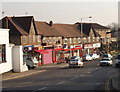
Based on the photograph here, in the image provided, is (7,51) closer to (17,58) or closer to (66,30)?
(17,58)

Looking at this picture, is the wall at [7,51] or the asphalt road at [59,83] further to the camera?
the wall at [7,51]

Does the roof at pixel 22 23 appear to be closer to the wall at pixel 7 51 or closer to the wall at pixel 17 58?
the wall at pixel 17 58

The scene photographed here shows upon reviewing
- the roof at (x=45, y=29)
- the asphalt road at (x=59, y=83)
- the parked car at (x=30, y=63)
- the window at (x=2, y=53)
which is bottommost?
the asphalt road at (x=59, y=83)

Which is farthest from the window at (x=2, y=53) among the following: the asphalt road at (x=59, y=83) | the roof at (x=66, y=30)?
the roof at (x=66, y=30)

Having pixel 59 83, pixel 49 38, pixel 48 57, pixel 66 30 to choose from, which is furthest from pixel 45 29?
pixel 59 83

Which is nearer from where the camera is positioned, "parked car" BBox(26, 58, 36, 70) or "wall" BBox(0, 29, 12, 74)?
"wall" BBox(0, 29, 12, 74)

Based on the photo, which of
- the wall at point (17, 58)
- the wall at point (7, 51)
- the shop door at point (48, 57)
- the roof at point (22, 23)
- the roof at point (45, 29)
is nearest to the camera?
the wall at point (7, 51)

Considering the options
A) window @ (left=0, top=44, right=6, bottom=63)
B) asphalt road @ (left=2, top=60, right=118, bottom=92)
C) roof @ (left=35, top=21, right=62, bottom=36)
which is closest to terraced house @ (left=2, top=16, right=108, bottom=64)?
roof @ (left=35, top=21, right=62, bottom=36)

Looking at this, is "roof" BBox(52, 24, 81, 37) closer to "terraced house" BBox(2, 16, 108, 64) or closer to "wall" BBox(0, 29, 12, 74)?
"terraced house" BBox(2, 16, 108, 64)

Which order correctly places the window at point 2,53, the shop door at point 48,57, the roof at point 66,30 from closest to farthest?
the window at point 2,53
the shop door at point 48,57
the roof at point 66,30

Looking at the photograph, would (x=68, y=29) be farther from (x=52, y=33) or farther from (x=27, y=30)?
(x=27, y=30)

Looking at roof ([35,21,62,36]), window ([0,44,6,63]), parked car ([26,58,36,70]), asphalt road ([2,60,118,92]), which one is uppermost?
roof ([35,21,62,36])

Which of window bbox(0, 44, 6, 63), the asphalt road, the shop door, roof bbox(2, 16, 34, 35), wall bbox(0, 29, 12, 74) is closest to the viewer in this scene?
the asphalt road

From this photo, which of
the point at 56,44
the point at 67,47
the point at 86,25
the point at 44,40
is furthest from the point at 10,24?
the point at 86,25
